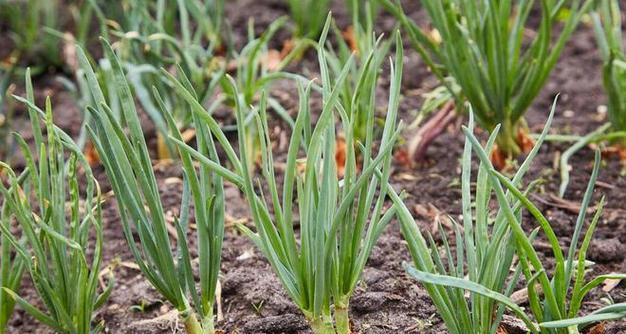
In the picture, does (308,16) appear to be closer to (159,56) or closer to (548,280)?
(159,56)

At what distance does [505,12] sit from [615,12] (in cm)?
40

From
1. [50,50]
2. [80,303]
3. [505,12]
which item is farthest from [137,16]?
[80,303]

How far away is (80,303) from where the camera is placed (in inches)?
64.9

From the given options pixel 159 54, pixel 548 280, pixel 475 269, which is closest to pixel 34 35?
pixel 159 54

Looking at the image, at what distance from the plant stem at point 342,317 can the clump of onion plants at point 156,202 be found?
0.21 m

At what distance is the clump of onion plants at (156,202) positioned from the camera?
1.53 meters

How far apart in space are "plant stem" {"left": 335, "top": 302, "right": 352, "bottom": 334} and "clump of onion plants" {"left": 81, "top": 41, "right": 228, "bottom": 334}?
0.21 meters

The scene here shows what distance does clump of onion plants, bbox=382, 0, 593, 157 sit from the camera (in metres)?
2.20

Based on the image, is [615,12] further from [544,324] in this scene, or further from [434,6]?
[544,324]

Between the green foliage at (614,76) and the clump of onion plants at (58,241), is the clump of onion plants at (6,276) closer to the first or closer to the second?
the clump of onion plants at (58,241)

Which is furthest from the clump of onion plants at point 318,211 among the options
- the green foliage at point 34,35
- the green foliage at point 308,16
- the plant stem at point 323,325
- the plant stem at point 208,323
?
the green foliage at point 34,35

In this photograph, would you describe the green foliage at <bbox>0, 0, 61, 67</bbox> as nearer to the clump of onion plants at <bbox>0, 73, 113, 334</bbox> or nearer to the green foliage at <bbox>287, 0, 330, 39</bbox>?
the green foliage at <bbox>287, 0, 330, 39</bbox>

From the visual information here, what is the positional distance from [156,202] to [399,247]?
2.08 ft

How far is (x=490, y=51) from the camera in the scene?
87.3 inches
